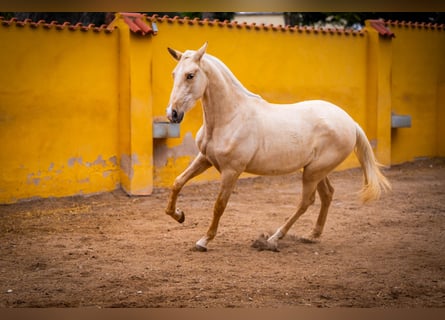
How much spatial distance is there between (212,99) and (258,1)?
368cm

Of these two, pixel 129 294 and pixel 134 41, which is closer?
pixel 129 294

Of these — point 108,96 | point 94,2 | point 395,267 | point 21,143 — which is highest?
point 94,2

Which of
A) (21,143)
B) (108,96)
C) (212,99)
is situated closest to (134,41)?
(108,96)

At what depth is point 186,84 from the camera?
550 centimetres

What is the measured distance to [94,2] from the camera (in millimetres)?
2086

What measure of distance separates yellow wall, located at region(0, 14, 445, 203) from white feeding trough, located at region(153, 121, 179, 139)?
0.10 m

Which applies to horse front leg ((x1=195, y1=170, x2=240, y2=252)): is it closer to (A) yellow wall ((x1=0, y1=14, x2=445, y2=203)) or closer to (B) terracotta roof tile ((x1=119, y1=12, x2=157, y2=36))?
(A) yellow wall ((x1=0, y1=14, x2=445, y2=203))

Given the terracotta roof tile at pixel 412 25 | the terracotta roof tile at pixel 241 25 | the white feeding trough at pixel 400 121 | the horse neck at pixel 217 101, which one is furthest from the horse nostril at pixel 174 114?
the terracotta roof tile at pixel 412 25

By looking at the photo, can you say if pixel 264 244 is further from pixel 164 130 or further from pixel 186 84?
pixel 164 130

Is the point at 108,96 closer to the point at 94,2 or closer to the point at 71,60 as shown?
the point at 71,60

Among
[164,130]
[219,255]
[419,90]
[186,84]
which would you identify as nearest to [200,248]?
[219,255]

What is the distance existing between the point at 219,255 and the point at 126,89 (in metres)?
3.88

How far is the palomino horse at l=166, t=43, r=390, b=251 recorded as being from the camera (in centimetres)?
566

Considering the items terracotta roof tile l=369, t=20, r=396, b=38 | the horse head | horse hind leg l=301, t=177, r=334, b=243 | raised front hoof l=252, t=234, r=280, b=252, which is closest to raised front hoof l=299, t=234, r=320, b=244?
horse hind leg l=301, t=177, r=334, b=243
